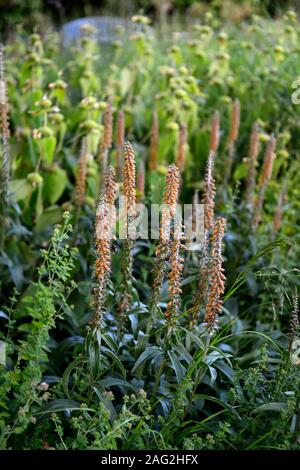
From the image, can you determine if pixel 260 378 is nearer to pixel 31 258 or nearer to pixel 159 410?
pixel 159 410

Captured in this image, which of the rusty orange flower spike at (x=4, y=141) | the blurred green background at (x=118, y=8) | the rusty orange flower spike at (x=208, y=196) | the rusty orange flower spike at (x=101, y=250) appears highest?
the blurred green background at (x=118, y=8)

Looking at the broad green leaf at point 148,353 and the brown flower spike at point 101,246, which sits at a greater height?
the brown flower spike at point 101,246

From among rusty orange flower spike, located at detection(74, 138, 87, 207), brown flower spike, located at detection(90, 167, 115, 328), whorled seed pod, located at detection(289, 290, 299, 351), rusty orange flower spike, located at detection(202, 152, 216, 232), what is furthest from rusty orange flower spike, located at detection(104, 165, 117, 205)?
rusty orange flower spike, located at detection(74, 138, 87, 207)

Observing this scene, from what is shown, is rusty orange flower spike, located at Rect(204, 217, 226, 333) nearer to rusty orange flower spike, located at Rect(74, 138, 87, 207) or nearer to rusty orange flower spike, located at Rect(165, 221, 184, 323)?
rusty orange flower spike, located at Rect(165, 221, 184, 323)

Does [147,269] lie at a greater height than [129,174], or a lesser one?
lesser

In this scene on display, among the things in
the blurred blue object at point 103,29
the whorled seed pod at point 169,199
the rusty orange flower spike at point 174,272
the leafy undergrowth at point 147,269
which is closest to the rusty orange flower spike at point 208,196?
the leafy undergrowth at point 147,269

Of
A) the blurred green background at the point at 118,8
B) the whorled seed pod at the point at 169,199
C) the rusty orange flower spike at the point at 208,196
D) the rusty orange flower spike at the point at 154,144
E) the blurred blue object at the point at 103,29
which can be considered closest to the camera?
the whorled seed pod at the point at 169,199

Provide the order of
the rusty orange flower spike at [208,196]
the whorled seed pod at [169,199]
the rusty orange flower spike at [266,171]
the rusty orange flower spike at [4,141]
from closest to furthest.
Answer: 1. the whorled seed pod at [169,199]
2. the rusty orange flower spike at [208,196]
3. the rusty orange flower spike at [4,141]
4. the rusty orange flower spike at [266,171]

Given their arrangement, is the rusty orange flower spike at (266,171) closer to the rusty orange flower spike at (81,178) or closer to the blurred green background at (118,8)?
the rusty orange flower spike at (81,178)

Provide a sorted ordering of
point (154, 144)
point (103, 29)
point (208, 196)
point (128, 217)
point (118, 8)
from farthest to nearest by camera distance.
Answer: point (118, 8)
point (103, 29)
point (154, 144)
point (208, 196)
point (128, 217)

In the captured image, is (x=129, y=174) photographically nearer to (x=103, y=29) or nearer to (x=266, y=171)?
(x=266, y=171)

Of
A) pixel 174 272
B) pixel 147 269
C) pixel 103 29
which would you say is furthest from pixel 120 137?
pixel 103 29

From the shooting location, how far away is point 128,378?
85.0 inches

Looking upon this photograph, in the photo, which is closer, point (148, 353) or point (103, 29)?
→ point (148, 353)
